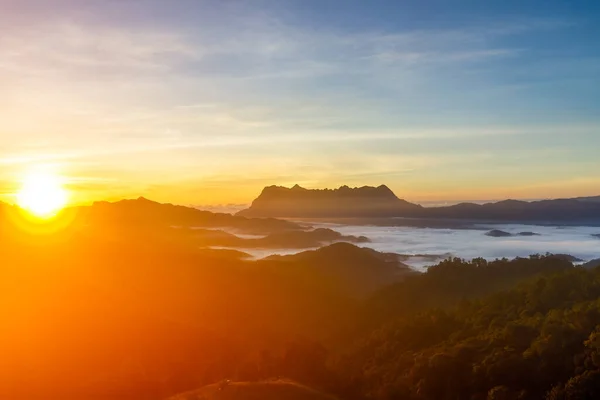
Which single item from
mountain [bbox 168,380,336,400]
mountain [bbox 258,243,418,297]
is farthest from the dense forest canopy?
mountain [bbox 258,243,418,297]

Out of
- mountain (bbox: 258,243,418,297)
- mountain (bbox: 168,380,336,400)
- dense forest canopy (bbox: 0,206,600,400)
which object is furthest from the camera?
mountain (bbox: 258,243,418,297)

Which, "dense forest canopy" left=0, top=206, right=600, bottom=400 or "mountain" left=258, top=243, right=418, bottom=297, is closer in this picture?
"dense forest canopy" left=0, top=206, right=600, bottom=400

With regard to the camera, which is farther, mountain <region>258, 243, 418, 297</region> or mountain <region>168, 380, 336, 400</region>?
mountain <region>258, 243, 418, 297</region>

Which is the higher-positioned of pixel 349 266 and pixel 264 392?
pixel 264 392

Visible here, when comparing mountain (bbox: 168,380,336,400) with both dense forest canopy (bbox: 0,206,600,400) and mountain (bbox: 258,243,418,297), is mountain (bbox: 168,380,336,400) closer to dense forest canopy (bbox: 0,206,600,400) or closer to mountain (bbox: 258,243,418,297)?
dense forest canopy (bbox: 0,206,600,400)

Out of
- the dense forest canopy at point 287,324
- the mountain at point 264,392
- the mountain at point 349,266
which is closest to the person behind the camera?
the mountain at point 264,392

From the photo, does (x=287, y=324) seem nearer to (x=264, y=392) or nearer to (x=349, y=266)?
(x=349, y=266)

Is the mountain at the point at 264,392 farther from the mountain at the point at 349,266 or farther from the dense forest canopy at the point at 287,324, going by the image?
the mountain at the point at 349,266

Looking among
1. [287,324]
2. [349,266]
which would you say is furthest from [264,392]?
[349,266]

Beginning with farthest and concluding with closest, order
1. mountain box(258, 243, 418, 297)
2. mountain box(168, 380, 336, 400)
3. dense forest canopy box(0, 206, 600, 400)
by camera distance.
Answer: mountain box(258, 243, 418, 297) → dense forest canopy box(0, 206, 600, 400) → mountain box(168, 380, 336, 400)

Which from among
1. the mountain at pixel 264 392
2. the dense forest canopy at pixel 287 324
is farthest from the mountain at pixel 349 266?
the mountain at pixel 264 392

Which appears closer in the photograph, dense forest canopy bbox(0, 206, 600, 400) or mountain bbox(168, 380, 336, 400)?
mountain bbox(168, 380, 336, 400)

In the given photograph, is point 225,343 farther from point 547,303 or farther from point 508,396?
point 508,396

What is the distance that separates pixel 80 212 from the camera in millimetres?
192375
